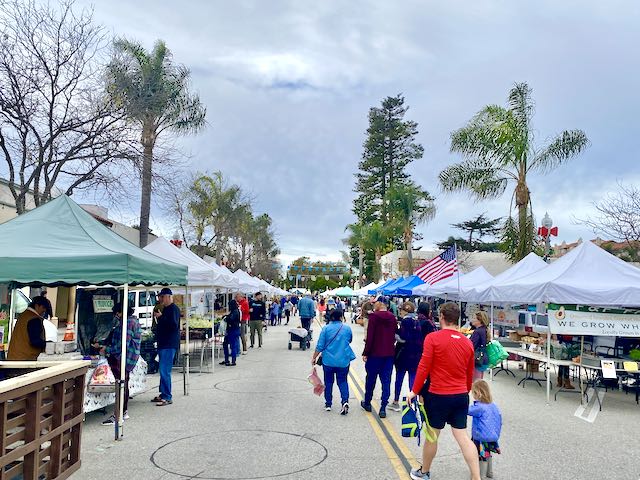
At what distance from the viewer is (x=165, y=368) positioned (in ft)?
31.8

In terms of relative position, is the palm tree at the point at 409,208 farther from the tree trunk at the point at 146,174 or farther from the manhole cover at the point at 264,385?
the manhole cover at the point at 264,385

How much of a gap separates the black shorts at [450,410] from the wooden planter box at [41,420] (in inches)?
127

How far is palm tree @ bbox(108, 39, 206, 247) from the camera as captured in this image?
16.5 metres

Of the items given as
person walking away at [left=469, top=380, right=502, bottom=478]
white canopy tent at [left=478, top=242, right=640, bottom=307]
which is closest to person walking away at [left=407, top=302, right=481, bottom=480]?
person walking away at [left=469, top=380, right=502, bottom=478]

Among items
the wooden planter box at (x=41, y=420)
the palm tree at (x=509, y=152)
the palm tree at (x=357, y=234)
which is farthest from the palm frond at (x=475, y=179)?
the palm tree at (x=357, y=234)

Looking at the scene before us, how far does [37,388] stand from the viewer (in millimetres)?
4219

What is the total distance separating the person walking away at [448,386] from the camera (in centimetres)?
537

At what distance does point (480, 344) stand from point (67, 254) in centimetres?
655

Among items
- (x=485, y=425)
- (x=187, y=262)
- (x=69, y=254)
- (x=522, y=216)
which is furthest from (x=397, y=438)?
(x=522, y=216)

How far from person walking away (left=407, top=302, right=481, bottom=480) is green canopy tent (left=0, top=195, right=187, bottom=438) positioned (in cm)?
415

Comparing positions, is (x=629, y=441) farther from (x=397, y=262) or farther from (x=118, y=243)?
(x=397, y=262)

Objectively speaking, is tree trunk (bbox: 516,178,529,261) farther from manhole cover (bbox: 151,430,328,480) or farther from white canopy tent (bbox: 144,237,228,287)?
manhole cover (bbox: 151,430,328,480)

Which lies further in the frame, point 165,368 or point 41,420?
point 165,368

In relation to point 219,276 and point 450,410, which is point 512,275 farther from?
point 450,410
